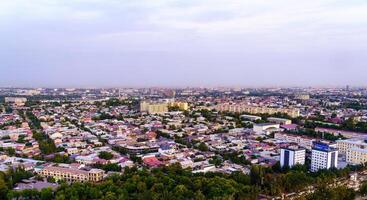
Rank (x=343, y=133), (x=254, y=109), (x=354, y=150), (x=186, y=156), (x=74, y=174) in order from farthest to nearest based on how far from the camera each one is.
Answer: (x=254, y=109) → (x=343, y=133) → (x=186, y=156) → (x=354, y=150) → (x=74, y=174)

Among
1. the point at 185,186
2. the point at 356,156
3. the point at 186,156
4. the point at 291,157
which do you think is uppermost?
the point at 291,157

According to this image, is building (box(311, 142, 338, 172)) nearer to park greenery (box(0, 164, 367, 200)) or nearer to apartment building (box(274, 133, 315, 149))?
park greenery (box(0, 164, 367, 200))

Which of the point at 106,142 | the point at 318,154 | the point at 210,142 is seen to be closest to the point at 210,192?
the point at 318,154

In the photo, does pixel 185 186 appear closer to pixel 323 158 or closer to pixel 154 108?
pixel 323 158

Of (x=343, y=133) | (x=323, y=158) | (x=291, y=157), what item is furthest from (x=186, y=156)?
(x=343, y=133)

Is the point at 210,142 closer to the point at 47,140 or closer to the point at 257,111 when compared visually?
the point at 47,140
